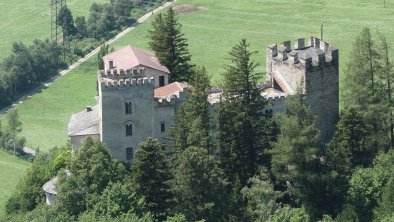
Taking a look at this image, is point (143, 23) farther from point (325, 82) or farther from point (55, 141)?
point (325, 82)

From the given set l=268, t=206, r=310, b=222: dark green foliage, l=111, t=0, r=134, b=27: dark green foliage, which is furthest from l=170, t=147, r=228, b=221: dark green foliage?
l=111, t=0, r=134, b=27: dark green foliage

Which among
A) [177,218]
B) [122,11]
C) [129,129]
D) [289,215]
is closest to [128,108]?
[129,129]

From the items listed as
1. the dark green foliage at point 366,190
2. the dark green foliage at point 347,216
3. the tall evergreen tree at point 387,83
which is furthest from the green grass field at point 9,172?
the dark green foliage at point 347,216

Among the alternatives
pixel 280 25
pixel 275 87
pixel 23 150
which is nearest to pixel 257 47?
pixel 280 25

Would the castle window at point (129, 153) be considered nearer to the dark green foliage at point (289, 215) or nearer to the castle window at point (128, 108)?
the castle window at point (128, 108)

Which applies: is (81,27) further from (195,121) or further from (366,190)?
(366,190)

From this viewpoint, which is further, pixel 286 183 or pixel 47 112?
pixel 47 112

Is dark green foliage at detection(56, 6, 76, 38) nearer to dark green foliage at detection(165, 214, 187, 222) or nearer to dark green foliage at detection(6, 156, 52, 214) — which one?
dark green foliage at detection(6, 156, 52, 214)
